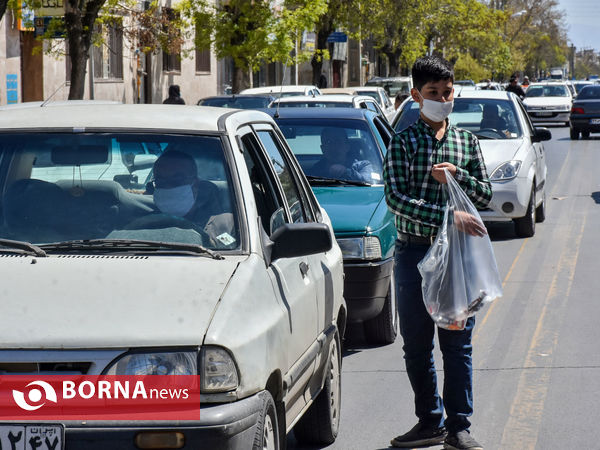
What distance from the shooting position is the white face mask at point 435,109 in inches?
212

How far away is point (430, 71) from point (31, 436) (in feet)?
9.09

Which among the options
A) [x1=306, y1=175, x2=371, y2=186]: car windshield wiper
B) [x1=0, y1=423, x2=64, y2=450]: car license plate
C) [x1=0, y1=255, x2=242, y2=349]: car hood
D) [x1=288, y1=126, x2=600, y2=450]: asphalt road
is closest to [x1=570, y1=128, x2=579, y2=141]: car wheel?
[x1=288, y1=126, x2=600, y2=450]: asphalt road

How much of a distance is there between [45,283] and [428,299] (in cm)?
201

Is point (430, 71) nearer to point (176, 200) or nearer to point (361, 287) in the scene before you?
point (176, 200)

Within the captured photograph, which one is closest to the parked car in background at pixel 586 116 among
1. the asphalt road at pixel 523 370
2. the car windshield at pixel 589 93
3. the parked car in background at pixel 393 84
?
the car windshield at pixel 589 93

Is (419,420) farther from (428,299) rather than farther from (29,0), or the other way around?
(29,0)

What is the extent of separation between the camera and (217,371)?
3635 mm

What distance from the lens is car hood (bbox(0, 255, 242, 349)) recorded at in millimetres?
3568

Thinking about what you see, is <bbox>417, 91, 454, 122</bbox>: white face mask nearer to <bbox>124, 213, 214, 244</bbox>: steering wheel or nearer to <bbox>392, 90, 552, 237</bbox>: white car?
<bbox>124, 213, 214, 244</bbox>: steering wheel

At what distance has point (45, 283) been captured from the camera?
386cm

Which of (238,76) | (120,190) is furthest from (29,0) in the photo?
(120,190)

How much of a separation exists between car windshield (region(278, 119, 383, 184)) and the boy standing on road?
3248 millimetres

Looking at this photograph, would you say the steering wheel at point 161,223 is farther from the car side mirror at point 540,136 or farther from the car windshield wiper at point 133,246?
the car side mirror at point 540,136

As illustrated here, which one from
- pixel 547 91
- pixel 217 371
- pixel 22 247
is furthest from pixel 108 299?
pixel 547 91
